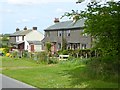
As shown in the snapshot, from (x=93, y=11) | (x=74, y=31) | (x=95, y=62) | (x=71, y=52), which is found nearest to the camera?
(x=93, y=11)

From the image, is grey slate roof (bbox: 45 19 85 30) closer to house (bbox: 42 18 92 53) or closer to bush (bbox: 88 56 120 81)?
house (bbox: 42 18 92 53)

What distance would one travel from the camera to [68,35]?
2334 inches

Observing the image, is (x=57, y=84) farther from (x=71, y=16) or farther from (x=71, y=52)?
(x=71, y=52)

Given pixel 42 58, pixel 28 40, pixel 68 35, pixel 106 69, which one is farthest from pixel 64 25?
pixel 106 69

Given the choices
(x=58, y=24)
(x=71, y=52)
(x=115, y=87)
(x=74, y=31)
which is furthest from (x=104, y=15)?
(x=58, y=24)

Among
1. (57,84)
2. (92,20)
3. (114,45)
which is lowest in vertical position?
(57,84)

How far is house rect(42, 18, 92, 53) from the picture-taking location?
178 ft

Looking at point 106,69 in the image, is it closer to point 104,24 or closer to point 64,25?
point 104,24

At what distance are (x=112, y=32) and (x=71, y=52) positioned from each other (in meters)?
24.5

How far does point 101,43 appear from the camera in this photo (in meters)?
18.8

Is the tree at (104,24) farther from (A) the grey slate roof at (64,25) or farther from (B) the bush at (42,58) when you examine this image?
(A) the grey slate roof at (64,25)

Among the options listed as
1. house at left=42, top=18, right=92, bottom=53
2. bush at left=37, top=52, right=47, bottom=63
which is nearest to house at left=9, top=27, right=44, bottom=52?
house at left=42, top=18, right=92, bottom=53

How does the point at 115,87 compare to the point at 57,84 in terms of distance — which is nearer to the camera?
the point at 115,87

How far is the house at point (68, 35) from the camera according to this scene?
54.3 m
